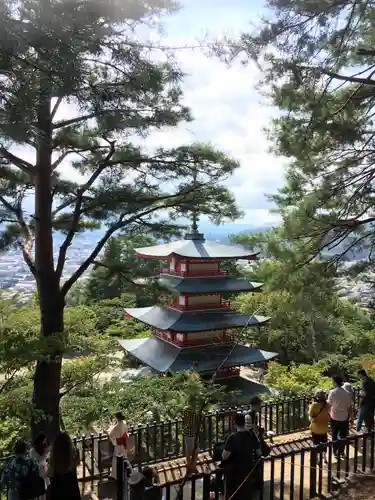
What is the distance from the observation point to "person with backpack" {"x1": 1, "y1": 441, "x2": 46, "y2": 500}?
383cm

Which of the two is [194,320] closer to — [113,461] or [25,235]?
[25,235]

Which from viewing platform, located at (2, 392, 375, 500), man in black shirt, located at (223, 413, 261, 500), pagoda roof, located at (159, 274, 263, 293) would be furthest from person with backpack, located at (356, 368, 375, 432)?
pagoda roof, located at (159, 274, 263, 293)

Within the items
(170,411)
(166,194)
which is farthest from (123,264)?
(170,411)

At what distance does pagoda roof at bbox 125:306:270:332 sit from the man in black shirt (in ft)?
32.6

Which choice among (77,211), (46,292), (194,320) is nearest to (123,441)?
(46,292)

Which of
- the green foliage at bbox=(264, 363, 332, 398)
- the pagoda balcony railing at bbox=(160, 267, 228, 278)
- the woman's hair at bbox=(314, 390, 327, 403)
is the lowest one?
the green foliage at bbox=(264, 363, 332, 398)

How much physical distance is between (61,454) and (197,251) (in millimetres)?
11737

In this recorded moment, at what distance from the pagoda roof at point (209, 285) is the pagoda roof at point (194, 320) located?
938 mm

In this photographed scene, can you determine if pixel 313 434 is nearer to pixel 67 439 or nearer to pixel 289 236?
pixel 289 236

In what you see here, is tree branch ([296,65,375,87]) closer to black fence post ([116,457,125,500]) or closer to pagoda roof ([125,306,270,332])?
black fence post ([116,457,125,500])

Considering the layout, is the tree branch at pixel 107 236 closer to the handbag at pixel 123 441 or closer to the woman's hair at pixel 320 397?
the handbag at pixel 123 441

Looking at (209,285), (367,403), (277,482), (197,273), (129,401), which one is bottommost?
(129,401)

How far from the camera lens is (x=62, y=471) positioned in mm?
3484

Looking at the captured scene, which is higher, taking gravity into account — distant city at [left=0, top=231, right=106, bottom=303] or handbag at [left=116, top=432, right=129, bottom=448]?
distant city at [left=0, top=231, right=106, bottom=303]
